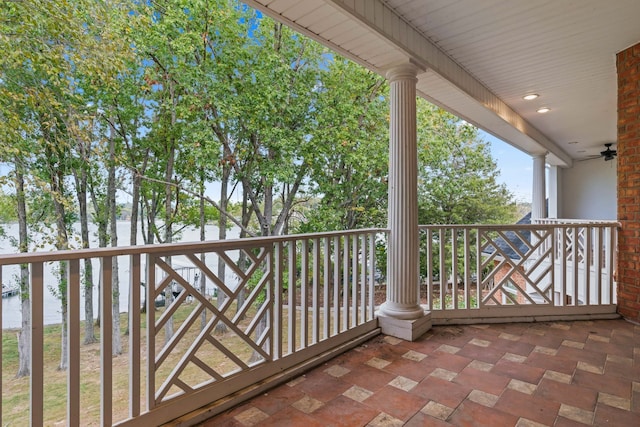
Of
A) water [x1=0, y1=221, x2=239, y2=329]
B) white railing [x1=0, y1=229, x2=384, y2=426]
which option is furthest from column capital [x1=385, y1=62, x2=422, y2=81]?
water [x1=0, y1=221, x2=239, y2=329]

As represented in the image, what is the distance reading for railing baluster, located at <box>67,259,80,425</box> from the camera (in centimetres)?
137

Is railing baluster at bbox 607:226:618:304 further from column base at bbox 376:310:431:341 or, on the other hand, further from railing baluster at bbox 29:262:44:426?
railing baluster at bbox 29:262:44:426

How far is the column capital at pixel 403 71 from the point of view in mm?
2834

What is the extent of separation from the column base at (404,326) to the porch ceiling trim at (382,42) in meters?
2.24

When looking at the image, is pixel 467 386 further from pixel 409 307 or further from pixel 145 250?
pixel 145 250

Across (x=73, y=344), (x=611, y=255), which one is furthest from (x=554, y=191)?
(x=73, y=344)

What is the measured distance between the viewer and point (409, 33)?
269 cm

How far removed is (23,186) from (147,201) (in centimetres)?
236

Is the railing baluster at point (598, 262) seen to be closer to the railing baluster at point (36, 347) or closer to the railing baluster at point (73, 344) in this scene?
the railing baluster at point (73, 344)

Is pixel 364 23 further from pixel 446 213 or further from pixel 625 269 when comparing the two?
pixel 446 213

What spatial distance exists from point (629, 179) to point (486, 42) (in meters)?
1.95

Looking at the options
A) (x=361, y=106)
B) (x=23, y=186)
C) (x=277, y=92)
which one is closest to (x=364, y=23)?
(x=277, y=92)

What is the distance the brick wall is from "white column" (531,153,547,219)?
368 cm

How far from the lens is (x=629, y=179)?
10.5ft
